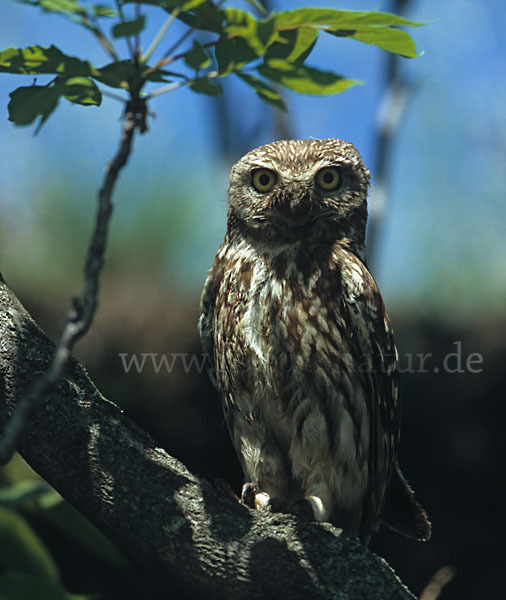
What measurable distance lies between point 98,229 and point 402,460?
5.40m

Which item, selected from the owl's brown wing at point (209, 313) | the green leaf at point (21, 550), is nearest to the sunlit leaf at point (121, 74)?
the green leaf at point (21, 550)

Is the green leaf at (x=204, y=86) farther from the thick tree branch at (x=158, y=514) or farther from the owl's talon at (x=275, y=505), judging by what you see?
the owl's talon at (x=275, y=505)

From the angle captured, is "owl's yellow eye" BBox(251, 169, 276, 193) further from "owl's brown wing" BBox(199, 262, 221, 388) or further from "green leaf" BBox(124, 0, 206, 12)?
"green leaf" BBox(124, 0, 206, 12)

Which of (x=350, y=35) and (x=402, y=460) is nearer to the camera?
(x=350, y=35)

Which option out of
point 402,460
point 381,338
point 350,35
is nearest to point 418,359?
point 402,460

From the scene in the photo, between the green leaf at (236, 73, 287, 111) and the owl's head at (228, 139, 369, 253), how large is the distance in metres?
1.32

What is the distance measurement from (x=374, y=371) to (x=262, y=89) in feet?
5.79

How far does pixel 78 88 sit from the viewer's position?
1.37 meters

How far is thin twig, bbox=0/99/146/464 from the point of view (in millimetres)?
993

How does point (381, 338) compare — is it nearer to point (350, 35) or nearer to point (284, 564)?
point (284, 564)

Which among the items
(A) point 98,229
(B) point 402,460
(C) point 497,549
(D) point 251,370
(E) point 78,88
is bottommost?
(C) point 497,549

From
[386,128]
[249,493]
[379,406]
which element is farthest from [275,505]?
[386,128]

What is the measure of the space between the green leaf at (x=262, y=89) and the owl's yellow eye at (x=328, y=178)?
142 centimetres

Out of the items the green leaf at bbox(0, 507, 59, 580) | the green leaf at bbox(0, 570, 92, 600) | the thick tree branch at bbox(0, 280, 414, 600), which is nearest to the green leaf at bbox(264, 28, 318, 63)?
the thick tree branch at bbox(0, 280, 414, 600)
